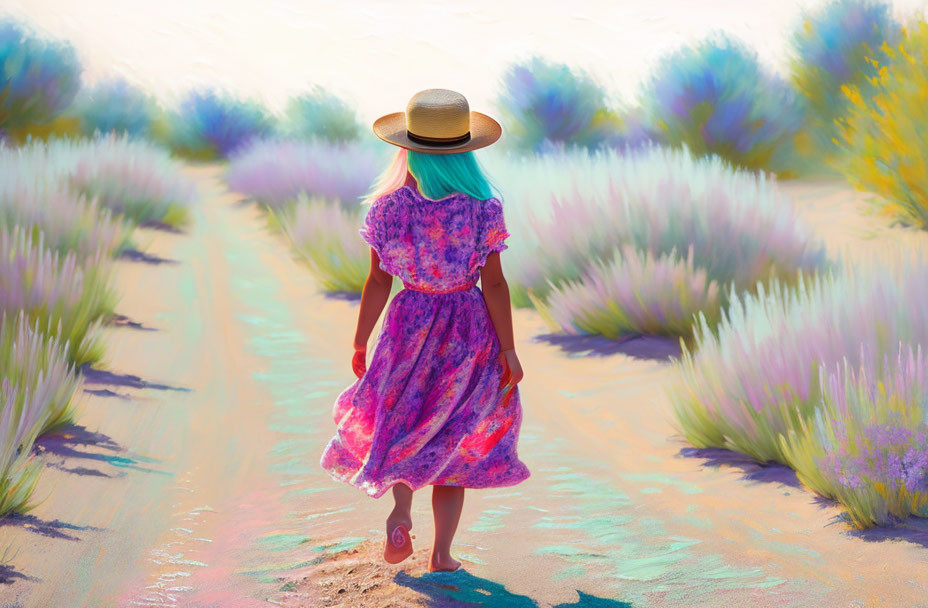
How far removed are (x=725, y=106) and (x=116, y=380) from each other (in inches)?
448

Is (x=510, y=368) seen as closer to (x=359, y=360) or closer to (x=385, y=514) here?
(x=359, y=360)

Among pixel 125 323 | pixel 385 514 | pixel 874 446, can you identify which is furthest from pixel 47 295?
pixel 874 446

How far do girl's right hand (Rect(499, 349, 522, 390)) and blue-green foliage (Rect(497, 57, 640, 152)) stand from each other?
1407 cm

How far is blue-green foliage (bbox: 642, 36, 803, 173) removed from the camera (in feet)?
47.1

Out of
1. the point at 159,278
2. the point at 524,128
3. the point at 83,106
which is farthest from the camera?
the point at 83,106

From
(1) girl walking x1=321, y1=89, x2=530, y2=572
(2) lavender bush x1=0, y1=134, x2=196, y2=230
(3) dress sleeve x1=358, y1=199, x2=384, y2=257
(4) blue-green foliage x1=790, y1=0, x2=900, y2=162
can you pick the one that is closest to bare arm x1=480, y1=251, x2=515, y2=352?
A: (1) girl walking x1=321, y1=89, x2=530, y2=572

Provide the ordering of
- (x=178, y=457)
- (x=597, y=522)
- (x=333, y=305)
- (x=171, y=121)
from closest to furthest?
1. (x=597, y=522)
2. (x=178, y=457)
3. (x=333, y=305)
4. (x=171, y=121)

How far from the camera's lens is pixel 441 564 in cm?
292

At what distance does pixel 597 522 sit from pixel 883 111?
284 inches

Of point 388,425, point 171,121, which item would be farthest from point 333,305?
point 171,121

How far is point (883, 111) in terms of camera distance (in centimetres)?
917

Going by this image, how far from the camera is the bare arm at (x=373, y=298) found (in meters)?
2.86

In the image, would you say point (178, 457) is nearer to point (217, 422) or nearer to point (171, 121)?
point (217, 422)

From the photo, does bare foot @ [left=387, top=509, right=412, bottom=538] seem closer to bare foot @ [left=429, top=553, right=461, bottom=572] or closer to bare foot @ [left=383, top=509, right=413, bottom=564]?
bare foot @ [left=383, top=509, right=413, bottom=564]
